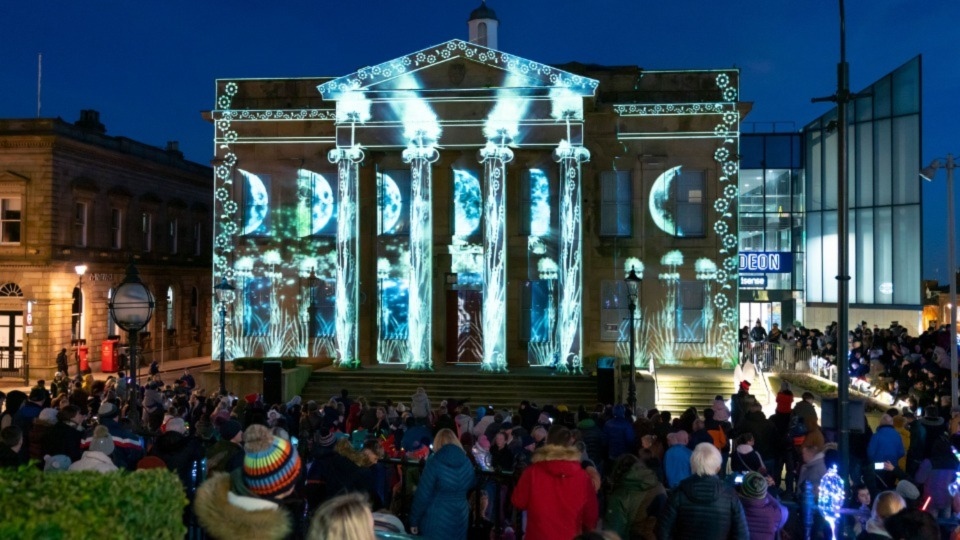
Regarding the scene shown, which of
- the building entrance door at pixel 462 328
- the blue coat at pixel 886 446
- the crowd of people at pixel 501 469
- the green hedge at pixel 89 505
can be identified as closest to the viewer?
the green hedge at pixel 89 505

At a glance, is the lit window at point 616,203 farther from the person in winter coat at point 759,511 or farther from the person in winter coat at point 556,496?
the person in winter coat at point 556,496

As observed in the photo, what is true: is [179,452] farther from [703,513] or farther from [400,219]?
[400,219]

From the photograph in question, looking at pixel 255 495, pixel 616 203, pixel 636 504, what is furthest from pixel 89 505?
pixel 616 203

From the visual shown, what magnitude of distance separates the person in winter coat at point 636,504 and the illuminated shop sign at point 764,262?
25957mm

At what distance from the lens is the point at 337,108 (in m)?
29.0

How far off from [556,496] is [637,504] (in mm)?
1278

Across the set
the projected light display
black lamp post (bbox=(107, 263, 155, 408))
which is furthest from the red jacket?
the projected light display

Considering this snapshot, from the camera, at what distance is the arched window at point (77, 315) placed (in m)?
35.5

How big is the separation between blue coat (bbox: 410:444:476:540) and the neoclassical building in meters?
29.9

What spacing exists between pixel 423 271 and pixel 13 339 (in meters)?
17.0

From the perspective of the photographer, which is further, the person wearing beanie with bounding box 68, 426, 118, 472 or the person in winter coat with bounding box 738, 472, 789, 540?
the person wearing beanie with bounding box 68, 426, 118, 472

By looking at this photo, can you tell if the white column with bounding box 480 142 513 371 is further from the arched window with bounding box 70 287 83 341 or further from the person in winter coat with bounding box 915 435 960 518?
the person in winter coat with bounding box 915 435 960 518

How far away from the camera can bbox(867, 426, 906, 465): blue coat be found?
12852 millimetres

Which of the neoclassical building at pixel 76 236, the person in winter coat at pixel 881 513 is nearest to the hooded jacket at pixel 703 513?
the person in winter coat at pixel 881 513
